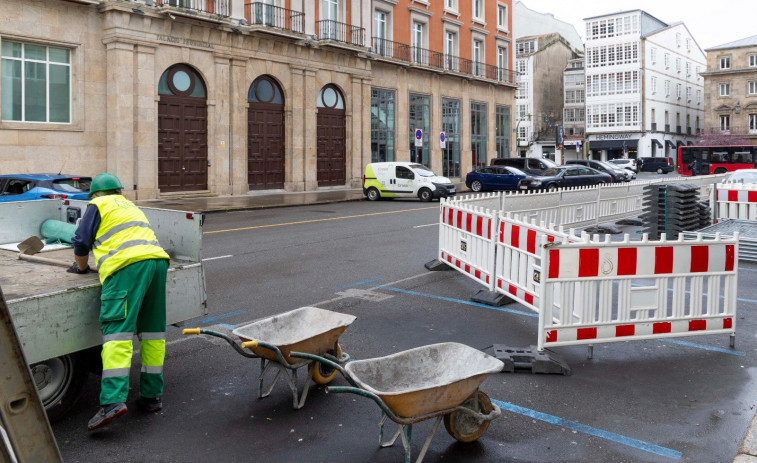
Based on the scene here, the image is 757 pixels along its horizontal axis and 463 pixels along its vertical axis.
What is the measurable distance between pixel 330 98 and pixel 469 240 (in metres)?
27.1

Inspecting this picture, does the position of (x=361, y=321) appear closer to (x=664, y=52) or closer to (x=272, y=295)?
(x=272, y=295)

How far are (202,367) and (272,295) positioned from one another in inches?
123

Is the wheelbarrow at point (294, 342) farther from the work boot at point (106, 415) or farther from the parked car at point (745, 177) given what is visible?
the parked car at point (745, 177)

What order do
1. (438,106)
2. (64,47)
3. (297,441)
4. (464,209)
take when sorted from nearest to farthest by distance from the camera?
(297,441) → (464,209) → (64,47) → (438,106)

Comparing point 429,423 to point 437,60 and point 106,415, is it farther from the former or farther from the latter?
point 437,60

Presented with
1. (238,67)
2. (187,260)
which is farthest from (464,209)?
(238,67)

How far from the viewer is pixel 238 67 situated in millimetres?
30328

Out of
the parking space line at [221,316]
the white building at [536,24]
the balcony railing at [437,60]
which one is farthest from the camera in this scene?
the white building at [536,24]

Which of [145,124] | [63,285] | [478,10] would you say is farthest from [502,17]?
[63,285]

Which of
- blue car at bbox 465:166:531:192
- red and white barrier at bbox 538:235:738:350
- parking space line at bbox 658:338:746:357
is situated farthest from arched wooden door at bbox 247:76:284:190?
red and white barrier at bbox 538:235:738:350

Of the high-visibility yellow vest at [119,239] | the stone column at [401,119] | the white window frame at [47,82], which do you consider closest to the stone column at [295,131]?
the stone column at [401,119]

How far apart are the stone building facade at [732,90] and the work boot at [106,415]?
8948 centimetres

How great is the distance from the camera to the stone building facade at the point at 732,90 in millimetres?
84000

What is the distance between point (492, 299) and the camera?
8.84 meters
